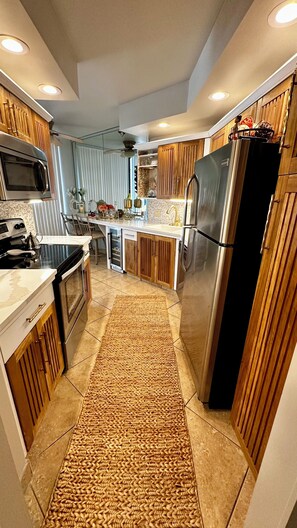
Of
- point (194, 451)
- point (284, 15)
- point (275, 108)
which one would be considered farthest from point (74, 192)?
point (194, 451)

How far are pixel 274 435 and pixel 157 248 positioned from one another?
2.63 metres

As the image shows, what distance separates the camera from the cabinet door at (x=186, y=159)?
9.48 ft

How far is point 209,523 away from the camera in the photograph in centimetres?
94

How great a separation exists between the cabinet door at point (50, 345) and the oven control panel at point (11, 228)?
79 cm

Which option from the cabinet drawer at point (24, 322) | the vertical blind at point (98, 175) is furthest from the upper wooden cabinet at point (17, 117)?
the vertical blind at point (98, 175)

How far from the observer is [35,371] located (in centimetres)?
119

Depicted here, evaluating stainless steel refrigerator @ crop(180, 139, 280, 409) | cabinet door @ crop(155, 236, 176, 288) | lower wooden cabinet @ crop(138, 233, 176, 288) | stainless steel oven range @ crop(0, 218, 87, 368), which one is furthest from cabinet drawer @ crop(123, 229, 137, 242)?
stainless steel refrigerator @ crop(180, 139, 280, 409)

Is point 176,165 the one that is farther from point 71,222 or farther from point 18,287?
point 18,287

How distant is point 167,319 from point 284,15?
2521 millimetres

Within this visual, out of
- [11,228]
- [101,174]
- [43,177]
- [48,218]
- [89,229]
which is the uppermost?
[101,174]

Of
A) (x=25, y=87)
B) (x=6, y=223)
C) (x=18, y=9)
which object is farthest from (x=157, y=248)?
(x=18, y=9)

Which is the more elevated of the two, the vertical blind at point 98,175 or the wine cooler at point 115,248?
the vertical blind at point 98,175

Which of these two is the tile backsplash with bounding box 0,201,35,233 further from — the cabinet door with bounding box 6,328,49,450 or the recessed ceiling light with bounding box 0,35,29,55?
the cabinet door with bounding box 6,328,49,450

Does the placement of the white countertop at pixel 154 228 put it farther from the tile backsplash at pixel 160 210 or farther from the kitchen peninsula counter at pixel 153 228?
the tile backsplash at pixel 160 210
